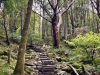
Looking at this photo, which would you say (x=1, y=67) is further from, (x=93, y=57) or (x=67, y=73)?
(x=93, y=57)

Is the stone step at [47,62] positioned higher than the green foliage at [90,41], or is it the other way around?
the green foliage at [90,41]

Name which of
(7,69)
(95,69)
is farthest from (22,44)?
(95,69)

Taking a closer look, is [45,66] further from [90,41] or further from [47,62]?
[90,41]

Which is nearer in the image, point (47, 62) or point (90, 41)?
point (90, 41)

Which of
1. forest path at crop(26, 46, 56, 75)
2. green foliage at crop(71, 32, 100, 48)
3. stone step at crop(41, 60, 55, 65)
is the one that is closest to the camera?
forest path at crop(26, 46, 56, 75)

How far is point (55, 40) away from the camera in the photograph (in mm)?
23328

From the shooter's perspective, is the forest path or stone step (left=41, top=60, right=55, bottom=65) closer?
the forest path

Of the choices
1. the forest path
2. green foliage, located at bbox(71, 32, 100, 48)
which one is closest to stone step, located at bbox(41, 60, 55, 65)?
the forest path

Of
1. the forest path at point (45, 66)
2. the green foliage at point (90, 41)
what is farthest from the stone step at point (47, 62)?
the green foliage at point (90, 41)

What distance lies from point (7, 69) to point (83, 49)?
6.19 m

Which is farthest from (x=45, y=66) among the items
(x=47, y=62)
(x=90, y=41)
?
(x=90, y=41)

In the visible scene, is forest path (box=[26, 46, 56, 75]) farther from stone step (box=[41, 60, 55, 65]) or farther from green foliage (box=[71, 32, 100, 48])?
green foliage (box=[71, 32, 100, 48])

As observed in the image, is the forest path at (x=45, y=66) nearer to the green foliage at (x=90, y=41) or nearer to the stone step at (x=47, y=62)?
the stone step at (x=47, y=62)

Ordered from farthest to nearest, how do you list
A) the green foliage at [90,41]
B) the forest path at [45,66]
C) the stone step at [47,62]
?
1. the stone step at [47,62]
2. the green foliage at [90,41]
3. the forest path at [45,66]
